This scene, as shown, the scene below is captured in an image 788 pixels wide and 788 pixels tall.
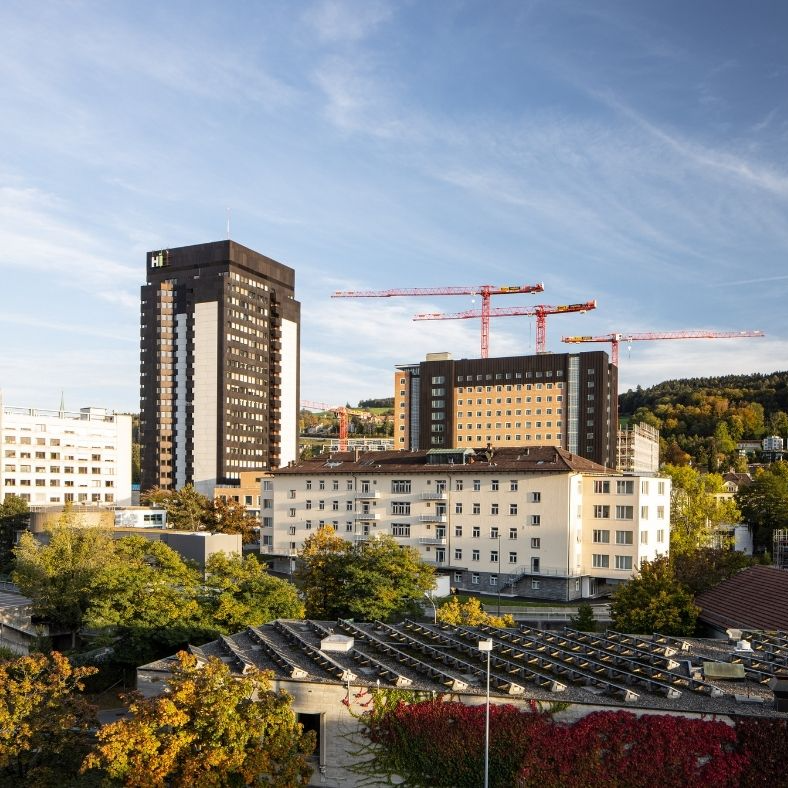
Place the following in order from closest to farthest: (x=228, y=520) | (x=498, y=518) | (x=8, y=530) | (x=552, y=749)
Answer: (x=552, y=749) → (x=498, y=518) → (x=8, y=530) → (x=228, y=520)

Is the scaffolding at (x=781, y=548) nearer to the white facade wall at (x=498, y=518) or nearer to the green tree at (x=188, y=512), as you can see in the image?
the white facade wall at (x=498, y=518)

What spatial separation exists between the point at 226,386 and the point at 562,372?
208ft

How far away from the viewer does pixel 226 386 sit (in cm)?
14112

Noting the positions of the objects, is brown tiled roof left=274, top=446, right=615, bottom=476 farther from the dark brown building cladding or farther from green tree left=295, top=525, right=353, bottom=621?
the dark brown building cladding

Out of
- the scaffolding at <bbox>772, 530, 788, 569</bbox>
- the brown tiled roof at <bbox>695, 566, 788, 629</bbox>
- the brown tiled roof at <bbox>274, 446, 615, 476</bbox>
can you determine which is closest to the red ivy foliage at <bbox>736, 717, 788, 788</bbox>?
the brown tiled roof at <bbox>695, 566, 788, 629</bbox>

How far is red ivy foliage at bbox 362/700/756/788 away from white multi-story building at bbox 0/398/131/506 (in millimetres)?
100034

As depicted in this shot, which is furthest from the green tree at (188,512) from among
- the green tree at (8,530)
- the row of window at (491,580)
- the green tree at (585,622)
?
the green tree at (585,622)

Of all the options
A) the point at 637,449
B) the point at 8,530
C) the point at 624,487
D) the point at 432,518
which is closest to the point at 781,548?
the point at 624,487

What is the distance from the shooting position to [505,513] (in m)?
76.6

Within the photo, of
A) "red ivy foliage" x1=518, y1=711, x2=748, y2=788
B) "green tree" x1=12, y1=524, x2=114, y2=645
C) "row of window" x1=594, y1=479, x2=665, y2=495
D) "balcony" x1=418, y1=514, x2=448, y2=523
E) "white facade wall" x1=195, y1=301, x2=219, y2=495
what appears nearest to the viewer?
"red ivy foliage" x1=518, y1=711, x2=748, y2=788

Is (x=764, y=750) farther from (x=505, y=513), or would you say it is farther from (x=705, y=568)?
(x=505, y=513)

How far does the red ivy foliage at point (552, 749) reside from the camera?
22641 millimetres

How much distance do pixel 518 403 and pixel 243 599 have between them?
4637 inches

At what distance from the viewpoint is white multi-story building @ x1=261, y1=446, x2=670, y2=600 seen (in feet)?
240
